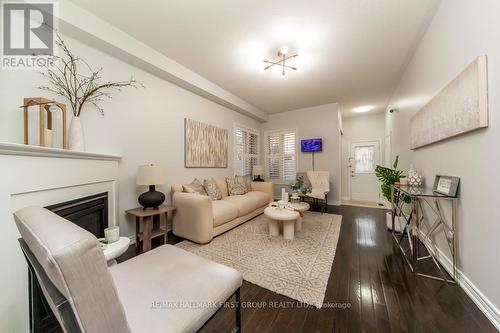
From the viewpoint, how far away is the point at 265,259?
6.80 ft

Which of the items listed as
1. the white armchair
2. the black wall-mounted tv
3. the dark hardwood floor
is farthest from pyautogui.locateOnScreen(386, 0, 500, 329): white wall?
the black wall-mounted tv

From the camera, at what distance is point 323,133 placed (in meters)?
4.95

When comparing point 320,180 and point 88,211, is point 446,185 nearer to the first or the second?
point 320,180

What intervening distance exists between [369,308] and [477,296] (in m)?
0.81

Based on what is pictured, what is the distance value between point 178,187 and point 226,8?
2.45 metres

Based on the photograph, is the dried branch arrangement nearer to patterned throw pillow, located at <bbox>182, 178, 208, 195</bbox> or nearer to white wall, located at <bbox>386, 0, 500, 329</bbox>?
patterned throw pillow, located at <bbox>182, 178, 208, 195</bbox>

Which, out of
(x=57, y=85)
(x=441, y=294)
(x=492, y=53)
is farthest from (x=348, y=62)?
(x=57, y=85)

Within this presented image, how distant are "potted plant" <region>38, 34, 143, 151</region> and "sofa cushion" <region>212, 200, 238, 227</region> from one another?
1697mm

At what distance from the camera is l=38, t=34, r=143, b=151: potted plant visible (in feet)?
5.93

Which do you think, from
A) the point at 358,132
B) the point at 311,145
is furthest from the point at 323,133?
the point at 358,132

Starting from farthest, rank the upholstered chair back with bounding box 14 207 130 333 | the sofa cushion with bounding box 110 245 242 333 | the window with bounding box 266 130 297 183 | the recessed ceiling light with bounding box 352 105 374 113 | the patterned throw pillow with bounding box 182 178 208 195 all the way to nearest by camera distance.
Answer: the window with bounding box 266 130 297 183, the recessed ceiling light with bounding box 352 105 374 113, the patterned throw pillow with bounding box 182 178 208 195, the sofa cushion with bounding box 110 245 242 333, the upholstered chair back with bounding box 14 207 130 333

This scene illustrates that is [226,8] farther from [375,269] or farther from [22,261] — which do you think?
[375,269]

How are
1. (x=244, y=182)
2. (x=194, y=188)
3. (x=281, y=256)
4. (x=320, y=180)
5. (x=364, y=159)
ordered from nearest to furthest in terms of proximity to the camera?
(x=281, y=256) → (x=194, y=188) → (x=244, y=182) → (x=320, y=180) → (x=364, y=159)

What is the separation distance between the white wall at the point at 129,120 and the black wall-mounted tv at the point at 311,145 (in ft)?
9.51
